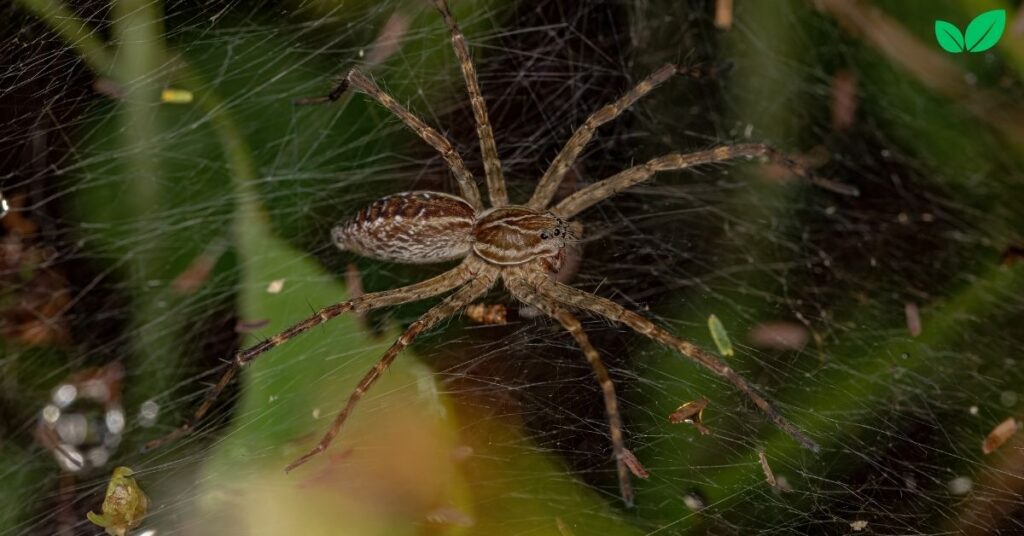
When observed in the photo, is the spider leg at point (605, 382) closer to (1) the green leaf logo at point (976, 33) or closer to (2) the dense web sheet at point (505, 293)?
(2) the dense web sheet at point (505, 293)

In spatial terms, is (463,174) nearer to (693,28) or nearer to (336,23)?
(336,23)

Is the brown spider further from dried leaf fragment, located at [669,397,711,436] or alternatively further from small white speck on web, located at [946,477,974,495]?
small white speck on web, located at [946,477,974,495]

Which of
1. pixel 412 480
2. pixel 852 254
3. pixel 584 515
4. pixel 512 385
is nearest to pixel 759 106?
pixel 852 254

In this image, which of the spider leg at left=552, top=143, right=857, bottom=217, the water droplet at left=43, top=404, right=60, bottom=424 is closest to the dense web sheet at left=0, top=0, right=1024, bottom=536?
the water droplet at left=43, top=404, right=60, bottom=424

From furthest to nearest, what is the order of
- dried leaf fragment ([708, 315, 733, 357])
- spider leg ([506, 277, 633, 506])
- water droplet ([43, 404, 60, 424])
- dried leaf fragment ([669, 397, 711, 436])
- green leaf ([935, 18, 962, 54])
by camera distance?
green leaf ([935, 18, 962, 54]), water droplet ([43, 404, 60, 424]), dried leaf fragment ([708, 315, 733, 357]), dried leaf fragment ([669, 397, 711, 436]), spider leg ([506, 277, 633, 506])

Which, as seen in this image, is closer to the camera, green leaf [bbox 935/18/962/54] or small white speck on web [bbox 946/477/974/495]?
small white speck on web [bbox 946/477/974/495]

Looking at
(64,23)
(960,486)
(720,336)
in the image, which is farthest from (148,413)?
(960,486)

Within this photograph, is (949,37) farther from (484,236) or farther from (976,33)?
(484,236)
